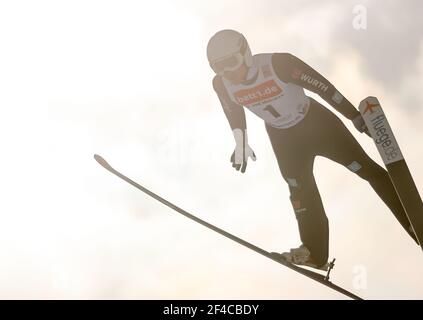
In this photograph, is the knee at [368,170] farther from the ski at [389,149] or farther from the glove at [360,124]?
the glove at [360,124]

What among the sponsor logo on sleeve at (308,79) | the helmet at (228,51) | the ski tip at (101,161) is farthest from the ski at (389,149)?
the ski tip at (101,161)

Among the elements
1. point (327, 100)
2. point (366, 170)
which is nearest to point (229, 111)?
point (327, 100)

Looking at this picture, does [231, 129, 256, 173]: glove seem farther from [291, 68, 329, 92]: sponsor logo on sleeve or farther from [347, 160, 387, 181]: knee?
[347, 160, 387, 181]: knee

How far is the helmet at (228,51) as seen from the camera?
23.1 feet

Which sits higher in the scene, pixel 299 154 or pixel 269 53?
pixel 269 53

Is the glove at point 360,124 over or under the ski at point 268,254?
over

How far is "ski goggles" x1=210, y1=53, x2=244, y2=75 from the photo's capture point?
708cm

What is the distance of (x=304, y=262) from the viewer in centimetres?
775

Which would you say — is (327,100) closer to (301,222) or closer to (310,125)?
(310,125)

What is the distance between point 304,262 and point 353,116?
1.93 meters

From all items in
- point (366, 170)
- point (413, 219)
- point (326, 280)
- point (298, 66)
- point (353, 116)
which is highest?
point (298, 66)

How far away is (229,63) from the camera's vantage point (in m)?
7.11

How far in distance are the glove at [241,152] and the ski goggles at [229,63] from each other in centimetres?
103

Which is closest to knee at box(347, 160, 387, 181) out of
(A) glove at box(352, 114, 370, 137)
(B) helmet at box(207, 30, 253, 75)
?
(A) glove at box(352, 114, 370, 137)
